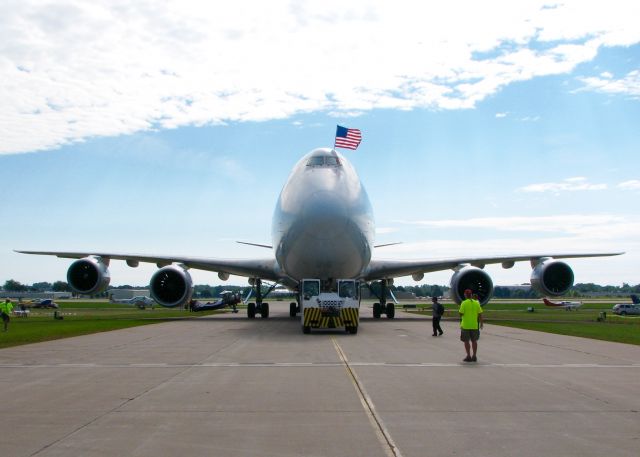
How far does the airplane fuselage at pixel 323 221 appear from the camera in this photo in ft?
65.8

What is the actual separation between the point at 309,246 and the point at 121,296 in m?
108

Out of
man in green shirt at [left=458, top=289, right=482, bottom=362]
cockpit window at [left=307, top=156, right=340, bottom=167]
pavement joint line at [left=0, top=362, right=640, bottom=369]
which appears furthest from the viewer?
cockpit window at [left=307, top=156, right=340, bottom=167]

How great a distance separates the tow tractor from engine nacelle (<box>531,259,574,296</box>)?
1069cm

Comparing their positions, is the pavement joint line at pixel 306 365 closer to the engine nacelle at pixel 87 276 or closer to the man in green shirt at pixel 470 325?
the man in green shirt at pixel 470 325

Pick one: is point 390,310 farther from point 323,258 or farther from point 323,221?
point 323,221

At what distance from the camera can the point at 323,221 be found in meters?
19.8

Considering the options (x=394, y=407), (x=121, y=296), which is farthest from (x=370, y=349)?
(x=121, y=296)

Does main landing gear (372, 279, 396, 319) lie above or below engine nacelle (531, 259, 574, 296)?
below

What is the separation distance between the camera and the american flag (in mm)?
28500

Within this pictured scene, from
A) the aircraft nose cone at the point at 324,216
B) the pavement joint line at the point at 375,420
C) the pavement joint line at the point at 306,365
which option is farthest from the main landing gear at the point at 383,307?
the pavement joint line at the point at 375,420

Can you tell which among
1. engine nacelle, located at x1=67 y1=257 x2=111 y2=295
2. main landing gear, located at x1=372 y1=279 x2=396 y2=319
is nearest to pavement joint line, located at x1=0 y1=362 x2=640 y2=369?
engine nacelle, located at x1=67 y1=257 x2=111 y2=295

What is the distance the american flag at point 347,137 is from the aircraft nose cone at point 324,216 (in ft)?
28.5

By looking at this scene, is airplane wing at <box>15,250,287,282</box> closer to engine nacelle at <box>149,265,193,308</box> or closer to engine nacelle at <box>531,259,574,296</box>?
engine nacelle at <box>149,265,193,308</box>

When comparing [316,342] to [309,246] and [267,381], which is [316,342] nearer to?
[309,246]
